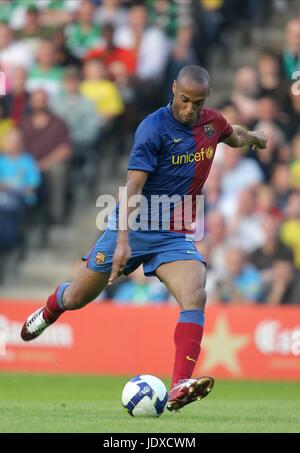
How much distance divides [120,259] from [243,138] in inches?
77.6

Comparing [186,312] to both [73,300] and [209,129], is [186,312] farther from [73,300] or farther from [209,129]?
[209,129]

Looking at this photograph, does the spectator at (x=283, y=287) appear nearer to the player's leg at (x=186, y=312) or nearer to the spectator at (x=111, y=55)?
the spectator at (x=111, y=55)

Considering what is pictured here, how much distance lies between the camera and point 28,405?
9.93m

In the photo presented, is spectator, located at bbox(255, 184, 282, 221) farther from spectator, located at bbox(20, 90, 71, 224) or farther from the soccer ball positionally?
the soccer ball

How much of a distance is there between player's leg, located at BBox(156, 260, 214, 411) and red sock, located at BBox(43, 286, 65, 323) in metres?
1.26

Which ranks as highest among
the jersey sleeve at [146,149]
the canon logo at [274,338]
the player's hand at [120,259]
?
the canon logo at [274,338]

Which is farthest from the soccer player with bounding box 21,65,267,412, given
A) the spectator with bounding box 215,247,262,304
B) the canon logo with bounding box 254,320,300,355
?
the spectator with bounding box 215,247,262,304

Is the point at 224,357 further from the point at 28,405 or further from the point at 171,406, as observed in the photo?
the point at 171,406

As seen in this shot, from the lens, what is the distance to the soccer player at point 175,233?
29.2 ft

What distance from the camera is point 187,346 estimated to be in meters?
8.93

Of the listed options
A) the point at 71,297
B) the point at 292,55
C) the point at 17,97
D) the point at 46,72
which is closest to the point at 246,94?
the point at 292,55

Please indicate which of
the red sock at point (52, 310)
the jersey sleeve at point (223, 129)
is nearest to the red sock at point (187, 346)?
the red sock at point (52, 310)

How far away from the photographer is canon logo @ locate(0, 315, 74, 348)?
50.8ft
